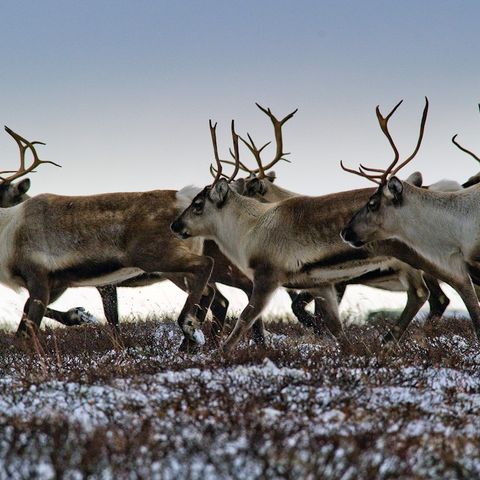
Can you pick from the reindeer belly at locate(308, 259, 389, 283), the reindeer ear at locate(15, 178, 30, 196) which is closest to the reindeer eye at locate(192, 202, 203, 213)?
the reindeer belly at locate(308, 259, 389, 283)

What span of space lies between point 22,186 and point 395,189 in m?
4.85

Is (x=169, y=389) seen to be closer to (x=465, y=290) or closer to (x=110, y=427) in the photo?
(x=110, y=427)

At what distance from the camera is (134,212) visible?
26.9ft

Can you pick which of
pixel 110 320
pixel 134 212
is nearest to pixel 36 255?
pixel 134 212

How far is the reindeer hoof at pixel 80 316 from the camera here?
360 inches

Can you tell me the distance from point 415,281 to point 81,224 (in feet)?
10.0

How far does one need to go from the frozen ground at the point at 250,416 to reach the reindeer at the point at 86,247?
4.39 feet

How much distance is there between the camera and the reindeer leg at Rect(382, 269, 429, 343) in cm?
819

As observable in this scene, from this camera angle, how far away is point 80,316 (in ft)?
30.2

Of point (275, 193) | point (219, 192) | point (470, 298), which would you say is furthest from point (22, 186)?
point (470, 298)

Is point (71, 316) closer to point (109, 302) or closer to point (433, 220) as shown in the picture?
point (109, 302)

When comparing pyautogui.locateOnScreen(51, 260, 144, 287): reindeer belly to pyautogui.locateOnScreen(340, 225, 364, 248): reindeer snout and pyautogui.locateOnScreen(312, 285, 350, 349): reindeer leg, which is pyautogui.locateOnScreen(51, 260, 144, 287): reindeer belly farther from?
pyautogui.locateOnScreen(340, 225, 364, 248): reindeer snout

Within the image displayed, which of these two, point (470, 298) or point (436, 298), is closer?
point (470, 298)

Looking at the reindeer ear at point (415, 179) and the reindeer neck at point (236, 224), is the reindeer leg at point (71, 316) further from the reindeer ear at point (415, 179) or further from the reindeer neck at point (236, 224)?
the reindeer ear at point (415, 179)
